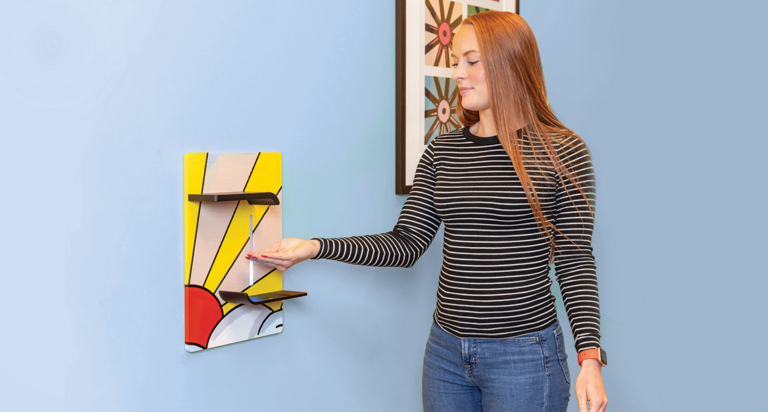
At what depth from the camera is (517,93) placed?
1.19 metres

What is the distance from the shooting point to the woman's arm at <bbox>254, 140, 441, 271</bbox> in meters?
1.15

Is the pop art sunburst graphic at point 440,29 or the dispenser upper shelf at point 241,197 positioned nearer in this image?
the dispenser upper shelf at point 241,197

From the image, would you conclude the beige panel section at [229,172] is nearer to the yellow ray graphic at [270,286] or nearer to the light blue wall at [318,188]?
the light blue wall at [318,188]

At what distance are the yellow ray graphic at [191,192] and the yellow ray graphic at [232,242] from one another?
0.17ft

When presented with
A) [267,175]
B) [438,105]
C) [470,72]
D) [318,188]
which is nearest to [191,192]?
[267,175]

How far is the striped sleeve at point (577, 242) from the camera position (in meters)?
1.14

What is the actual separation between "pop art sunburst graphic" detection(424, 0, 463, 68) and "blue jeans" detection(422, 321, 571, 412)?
2.29ft

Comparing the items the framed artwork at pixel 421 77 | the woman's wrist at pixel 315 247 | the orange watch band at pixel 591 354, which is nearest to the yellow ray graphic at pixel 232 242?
the woman's wrist at pixel 315 247

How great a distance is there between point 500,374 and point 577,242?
0.93ft

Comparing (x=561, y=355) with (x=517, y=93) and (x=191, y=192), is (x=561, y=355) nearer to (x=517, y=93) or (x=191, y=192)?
(x=517, y=93)

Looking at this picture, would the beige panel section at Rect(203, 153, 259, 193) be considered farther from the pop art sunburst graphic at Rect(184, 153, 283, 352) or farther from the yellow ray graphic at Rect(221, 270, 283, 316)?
the yellow ray graphic at Rect(221, 270, 283, 316)

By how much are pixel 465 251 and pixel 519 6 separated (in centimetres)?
95

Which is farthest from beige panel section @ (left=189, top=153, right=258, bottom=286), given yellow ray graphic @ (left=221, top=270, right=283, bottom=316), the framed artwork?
the framed artwork

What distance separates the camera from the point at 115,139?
1.00 metres
